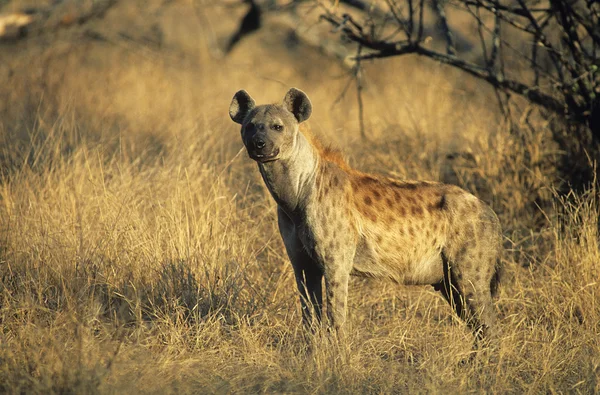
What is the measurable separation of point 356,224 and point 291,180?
1.36 ft

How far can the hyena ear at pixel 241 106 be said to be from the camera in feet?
13.5

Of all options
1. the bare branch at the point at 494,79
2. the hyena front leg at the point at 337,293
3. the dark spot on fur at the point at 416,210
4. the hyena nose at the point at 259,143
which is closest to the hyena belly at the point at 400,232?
the dark spot on fur at the point at 416,210

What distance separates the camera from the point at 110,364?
128 inches

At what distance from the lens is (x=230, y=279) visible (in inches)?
A: 182

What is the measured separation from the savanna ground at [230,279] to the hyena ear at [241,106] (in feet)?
2.98

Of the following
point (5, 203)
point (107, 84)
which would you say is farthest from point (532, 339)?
point (107, 84)

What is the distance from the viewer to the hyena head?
377 centimetres

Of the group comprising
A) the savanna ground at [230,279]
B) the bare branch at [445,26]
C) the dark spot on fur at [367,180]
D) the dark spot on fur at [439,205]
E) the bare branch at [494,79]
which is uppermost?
the bare branch at [445,26]

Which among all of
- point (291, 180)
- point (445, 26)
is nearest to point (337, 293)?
point (291, 180)

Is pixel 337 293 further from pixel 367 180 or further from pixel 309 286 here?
pixel 367 180

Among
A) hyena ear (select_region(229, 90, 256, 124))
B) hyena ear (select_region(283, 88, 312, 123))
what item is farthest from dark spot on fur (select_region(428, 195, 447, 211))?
hyena ear (select_region(229, 90, 256, 124))

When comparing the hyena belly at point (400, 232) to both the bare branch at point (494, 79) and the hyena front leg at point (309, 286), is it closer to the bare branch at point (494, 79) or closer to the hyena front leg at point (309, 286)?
the hyena front leg at point (309, 286)

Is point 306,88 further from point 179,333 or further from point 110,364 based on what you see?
point 110,364

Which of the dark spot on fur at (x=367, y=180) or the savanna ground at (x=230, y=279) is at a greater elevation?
the dark spot on fur at (x=367, y=180)
